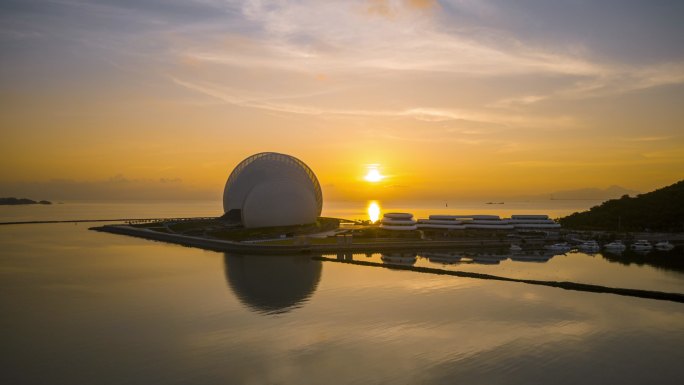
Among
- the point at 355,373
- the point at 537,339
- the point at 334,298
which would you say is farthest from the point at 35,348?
the point at 537,339

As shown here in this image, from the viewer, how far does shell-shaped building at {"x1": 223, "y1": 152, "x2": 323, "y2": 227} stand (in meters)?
60.9

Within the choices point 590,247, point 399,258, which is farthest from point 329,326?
point 590,247

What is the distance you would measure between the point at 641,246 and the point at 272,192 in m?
43.9

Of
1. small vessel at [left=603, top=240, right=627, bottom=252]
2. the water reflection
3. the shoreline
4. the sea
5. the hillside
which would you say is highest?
the hillside

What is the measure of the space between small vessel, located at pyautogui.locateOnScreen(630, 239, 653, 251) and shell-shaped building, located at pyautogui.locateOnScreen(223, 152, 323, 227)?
39.2m

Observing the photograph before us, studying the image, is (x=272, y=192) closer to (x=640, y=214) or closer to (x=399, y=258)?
(x=399, y=258)

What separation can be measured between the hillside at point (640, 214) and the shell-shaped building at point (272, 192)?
4394cm

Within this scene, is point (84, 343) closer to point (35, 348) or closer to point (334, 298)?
point (35, 348)

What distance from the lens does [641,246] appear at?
2108 inches

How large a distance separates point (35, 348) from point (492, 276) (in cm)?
2775

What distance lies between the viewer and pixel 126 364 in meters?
16.8

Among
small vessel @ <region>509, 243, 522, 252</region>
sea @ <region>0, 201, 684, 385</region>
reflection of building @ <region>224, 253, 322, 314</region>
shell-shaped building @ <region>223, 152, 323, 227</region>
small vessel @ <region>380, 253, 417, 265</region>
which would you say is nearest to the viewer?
sea @ <region>0, 201, 684, 385</region>

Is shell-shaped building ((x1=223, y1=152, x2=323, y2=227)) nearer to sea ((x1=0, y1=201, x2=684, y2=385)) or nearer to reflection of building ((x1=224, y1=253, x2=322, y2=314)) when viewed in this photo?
reflection of building ((x1=224, y1=253, x2=322, y2=314))

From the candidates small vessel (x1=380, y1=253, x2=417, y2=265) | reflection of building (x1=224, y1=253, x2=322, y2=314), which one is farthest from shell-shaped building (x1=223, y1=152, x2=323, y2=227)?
small vessel (x1=380, y1=253, x2=417, y2=265)
